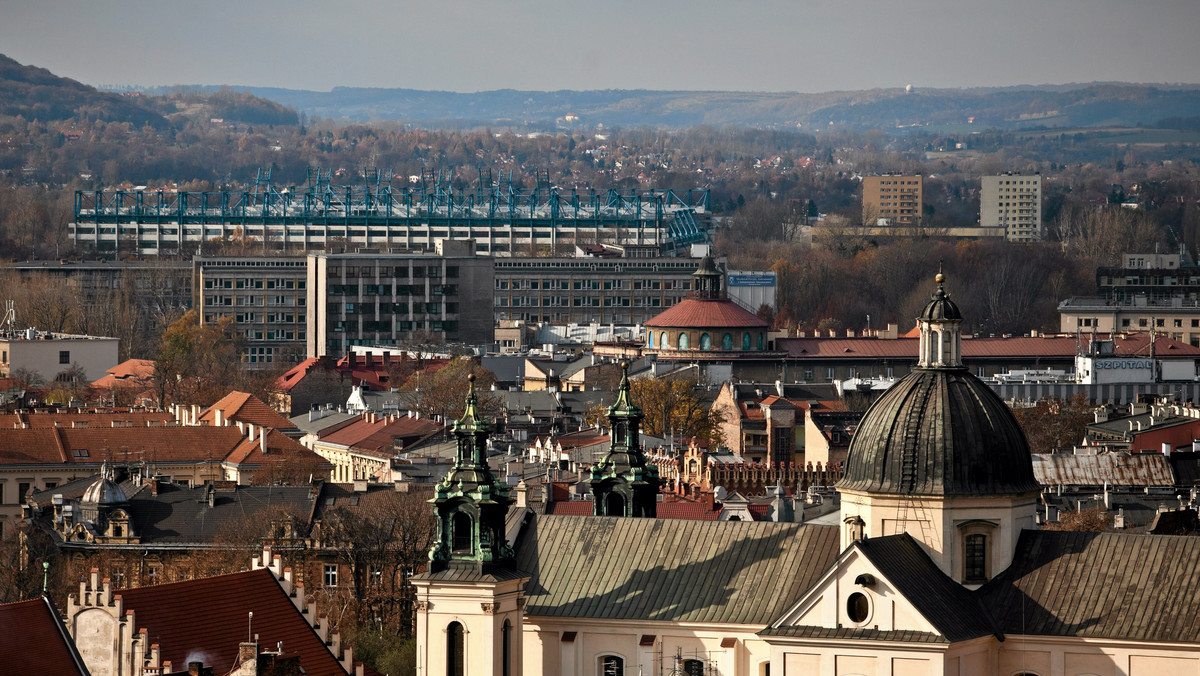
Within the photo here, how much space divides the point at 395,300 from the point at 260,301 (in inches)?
524

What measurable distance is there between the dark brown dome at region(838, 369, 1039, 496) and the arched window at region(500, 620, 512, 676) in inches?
253

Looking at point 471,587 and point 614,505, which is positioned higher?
point 614,505

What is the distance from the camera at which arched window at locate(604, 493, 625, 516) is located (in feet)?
170

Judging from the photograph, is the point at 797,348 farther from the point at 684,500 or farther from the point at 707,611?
the point at 707,611

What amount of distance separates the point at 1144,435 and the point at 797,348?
5283 centimetres

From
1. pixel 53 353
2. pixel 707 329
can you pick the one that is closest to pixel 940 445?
pixel 707 329

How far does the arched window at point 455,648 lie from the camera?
44.9 m

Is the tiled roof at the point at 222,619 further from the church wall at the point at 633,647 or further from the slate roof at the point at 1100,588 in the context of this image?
the slate roof at the point at 1100,588

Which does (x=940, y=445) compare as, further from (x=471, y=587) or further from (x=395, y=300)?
(x=395, y=300)

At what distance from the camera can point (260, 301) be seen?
197 metres

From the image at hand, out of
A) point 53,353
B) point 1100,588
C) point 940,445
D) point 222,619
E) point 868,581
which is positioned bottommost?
point 53,353

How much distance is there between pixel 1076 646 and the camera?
44.0 m

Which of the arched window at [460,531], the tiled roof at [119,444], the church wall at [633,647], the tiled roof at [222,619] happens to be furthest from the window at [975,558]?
the tiled roof at [119,444]

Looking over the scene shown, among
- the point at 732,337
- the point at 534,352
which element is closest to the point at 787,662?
the point at 732,337
